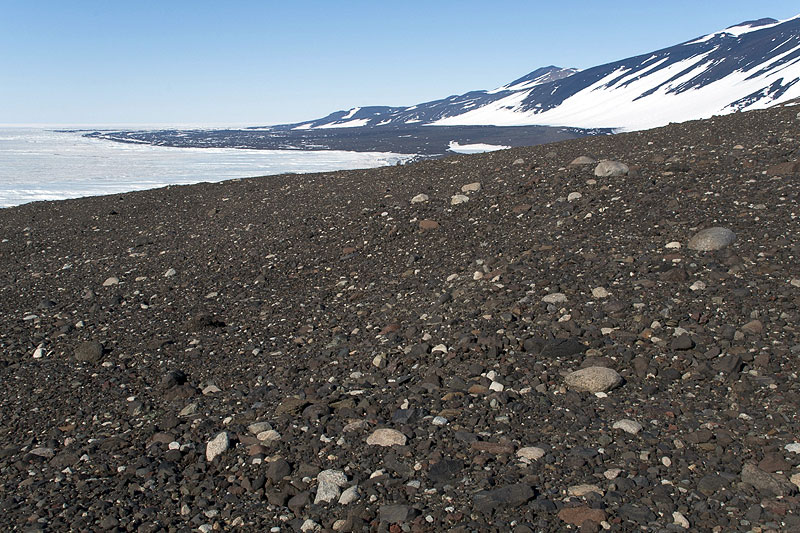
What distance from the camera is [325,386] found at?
12.6 feet

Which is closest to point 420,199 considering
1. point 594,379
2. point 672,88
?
point 594,379

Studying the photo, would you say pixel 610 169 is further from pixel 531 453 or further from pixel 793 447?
pixel 531 453

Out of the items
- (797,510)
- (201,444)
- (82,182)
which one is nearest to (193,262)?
(201,444)

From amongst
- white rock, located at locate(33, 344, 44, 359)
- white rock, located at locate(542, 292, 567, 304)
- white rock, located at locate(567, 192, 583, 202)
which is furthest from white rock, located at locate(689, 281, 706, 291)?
white rock, located at locate(33, 344, 44, 359)

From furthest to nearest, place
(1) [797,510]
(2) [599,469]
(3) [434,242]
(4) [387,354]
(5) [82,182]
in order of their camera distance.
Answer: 1. (5) [82,182]
2. (3) [434,242]
3. (4) [387,354]
4. (2) [599,469]
5. (1) [797,510]

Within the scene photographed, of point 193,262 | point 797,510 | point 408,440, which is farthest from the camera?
point 193,262

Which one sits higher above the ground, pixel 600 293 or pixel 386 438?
pixel 600 293

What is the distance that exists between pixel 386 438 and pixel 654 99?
12377 cm

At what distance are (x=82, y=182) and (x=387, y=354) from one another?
34087mm

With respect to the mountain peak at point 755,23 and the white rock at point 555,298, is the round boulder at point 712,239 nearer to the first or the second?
the white rock at point 555,298

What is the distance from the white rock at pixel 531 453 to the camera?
115 inches

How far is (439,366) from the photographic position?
393 cm

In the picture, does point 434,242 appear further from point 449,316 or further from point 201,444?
point 201,444

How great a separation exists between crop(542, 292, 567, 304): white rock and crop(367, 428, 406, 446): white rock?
180 cm
